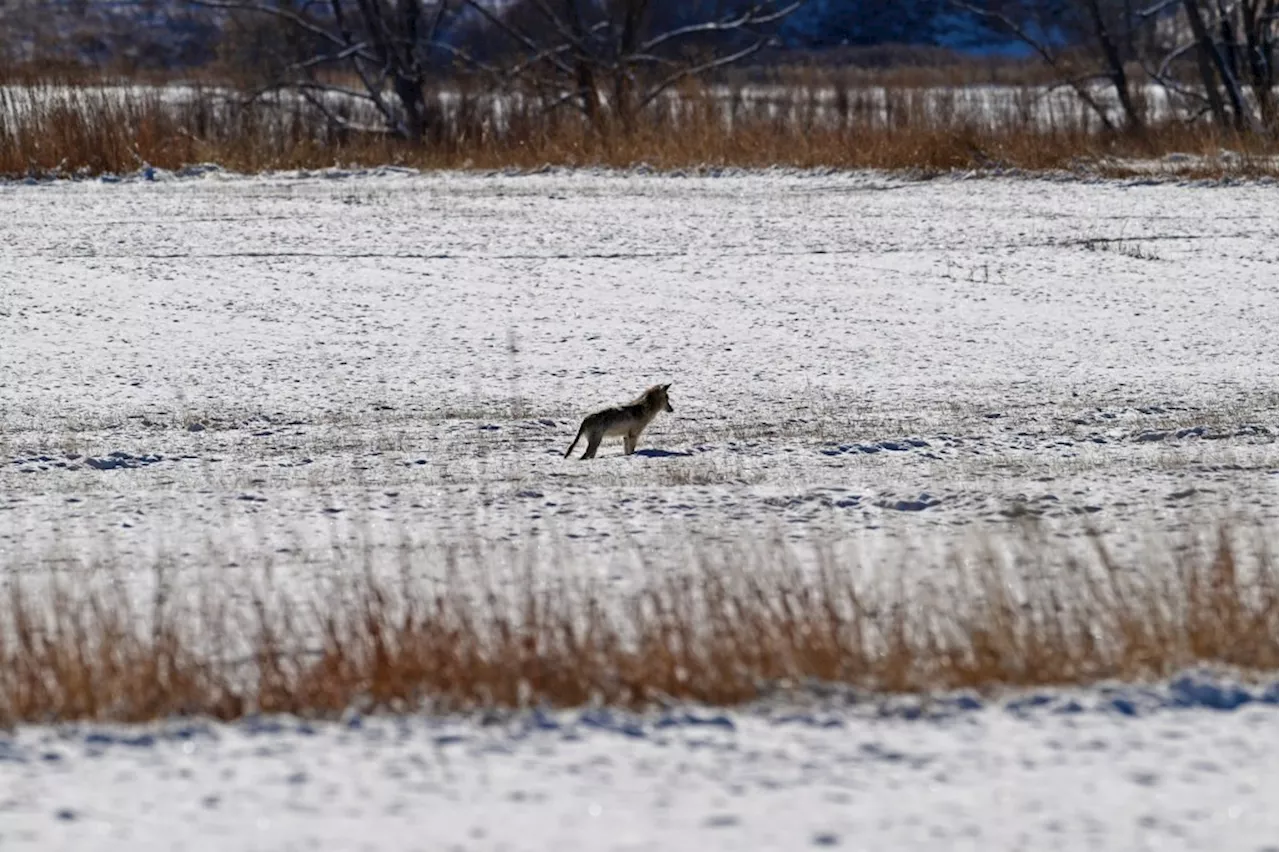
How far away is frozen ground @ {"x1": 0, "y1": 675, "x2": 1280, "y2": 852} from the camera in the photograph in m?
4.01

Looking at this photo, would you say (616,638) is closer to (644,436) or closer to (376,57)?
(644,436)

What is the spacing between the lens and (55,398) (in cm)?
955

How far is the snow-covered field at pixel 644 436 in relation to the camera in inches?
166

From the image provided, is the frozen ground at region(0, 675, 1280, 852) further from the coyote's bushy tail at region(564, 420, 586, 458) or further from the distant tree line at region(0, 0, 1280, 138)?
the distant tree line at region(0, 0, 1280, 138)

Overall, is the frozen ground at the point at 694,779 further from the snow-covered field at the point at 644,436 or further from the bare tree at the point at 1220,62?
the bare tree at the point at 1220,62

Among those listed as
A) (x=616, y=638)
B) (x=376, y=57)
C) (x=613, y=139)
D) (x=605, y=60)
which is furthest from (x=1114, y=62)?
(x=616, y=638)

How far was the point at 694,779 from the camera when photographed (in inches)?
171

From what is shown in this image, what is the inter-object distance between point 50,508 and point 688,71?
15324 millimetres

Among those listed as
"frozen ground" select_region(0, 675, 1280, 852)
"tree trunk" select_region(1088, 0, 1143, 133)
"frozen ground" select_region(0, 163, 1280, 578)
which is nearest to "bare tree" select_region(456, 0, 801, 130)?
"tree trunk" select_region(1088, 0, 1143, 133)

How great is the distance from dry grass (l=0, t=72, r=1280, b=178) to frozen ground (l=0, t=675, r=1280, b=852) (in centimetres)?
1296

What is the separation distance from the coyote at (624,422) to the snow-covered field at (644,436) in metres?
0.11

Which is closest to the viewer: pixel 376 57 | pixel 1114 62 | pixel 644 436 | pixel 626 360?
pixel 644 436

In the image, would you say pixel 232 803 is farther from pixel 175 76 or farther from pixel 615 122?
pixel 175 76

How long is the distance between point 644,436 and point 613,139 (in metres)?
10.6
